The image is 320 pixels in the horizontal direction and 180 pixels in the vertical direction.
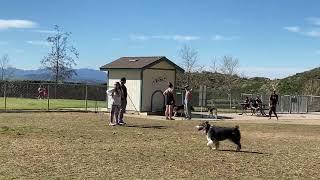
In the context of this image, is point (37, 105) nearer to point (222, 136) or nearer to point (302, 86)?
point (222, 136)

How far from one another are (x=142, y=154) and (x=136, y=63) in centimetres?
1891

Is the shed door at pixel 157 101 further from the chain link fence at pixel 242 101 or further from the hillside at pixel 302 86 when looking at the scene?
the hillside at pixel 302 86

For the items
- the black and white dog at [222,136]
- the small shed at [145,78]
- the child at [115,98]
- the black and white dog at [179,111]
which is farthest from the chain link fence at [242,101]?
the black and white dog at [222,136]

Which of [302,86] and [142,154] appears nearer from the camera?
[142,154]

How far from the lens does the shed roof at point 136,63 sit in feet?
105

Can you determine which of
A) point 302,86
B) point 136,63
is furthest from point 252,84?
point 136,63

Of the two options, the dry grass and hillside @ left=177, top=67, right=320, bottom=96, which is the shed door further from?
hillside @ left=177, top=67, right=320, bottom=96

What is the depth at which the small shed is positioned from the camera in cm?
3181

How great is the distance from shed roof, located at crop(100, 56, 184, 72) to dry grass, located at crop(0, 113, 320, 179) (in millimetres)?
10881

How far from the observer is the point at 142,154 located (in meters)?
14.2

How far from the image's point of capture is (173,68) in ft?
110

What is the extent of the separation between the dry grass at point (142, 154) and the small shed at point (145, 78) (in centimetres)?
1036

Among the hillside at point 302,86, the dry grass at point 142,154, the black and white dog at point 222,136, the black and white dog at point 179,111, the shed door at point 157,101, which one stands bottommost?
the dry grass at point 142,154

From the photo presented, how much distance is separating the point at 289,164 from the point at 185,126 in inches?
411
